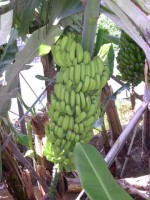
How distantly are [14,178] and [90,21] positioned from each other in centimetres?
85

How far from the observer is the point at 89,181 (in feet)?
2.39

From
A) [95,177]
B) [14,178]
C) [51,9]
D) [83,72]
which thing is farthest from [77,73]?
[14,178]

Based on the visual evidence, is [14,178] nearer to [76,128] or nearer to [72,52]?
[76,128]

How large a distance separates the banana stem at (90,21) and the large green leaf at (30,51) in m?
0.24

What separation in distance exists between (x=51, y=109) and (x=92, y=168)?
0.72ft

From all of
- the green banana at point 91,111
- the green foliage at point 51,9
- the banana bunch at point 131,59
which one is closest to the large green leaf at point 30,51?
the green foliage at point 51,9

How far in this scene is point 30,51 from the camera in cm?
108

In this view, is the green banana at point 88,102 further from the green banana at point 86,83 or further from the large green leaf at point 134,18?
the large green leaf at point 134,18

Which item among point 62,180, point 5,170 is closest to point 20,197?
point 5,170

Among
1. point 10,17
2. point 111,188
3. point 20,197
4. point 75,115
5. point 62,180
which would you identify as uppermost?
point 10,17

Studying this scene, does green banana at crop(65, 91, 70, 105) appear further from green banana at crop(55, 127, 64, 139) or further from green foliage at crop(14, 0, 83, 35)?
green foliage at crop(14, 0, 83, 35)

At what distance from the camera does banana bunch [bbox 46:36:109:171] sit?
853 millimetres

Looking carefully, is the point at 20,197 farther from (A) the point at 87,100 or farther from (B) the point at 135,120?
(A) the point at 87,100

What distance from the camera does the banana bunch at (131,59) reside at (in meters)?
1.67
